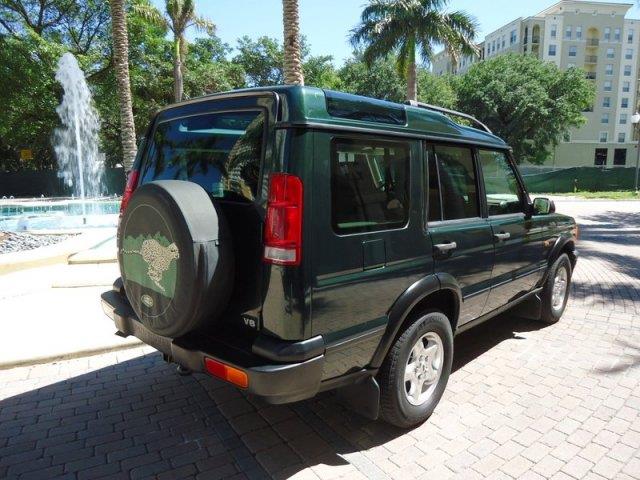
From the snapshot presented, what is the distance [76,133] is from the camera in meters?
27.7

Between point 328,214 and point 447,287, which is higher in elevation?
point 328,214

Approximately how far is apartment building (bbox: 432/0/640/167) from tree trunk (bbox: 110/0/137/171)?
7065cm

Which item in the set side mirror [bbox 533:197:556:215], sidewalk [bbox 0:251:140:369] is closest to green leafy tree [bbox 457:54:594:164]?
side mirror [bbox 533:197:556:215]

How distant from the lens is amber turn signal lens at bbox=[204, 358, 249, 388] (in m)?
2.43

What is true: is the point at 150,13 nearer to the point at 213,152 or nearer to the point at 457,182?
the point at 213,152

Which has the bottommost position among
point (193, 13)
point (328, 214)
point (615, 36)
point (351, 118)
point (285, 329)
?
point (285, 329)

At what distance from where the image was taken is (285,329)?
2.42 m

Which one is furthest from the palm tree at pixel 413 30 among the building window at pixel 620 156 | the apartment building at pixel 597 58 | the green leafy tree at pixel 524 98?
the building window at pixel 620 156

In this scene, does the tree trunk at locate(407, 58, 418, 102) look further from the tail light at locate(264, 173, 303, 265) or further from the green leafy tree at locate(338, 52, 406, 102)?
the tail light at locate(264, 173, 303, 265)

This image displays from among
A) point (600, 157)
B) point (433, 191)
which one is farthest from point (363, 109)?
point (600, 157)

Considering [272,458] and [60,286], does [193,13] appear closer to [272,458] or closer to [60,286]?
[60,286]

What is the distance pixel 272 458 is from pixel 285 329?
1064 mm

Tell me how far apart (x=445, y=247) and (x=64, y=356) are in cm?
373

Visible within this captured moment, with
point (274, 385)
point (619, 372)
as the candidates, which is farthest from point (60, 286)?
point (619, 372)
